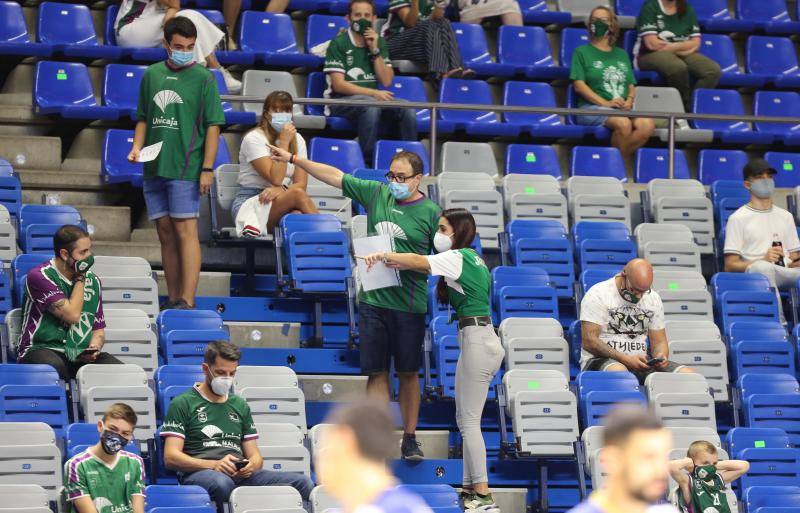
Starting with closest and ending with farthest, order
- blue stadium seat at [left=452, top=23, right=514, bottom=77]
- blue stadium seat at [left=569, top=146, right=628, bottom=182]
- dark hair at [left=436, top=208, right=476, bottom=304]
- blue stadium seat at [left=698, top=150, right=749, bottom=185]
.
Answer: dark hair at [left=436, top=208, right=476, bottom=304]
blue stadium seat at [left=569, top=146, right=628, bottom=182]
blue stadium seat at [left=698, top=150, right=749, bottom=185]
blue stadium seat at [left=452, top=23, right=514, bottom=77]

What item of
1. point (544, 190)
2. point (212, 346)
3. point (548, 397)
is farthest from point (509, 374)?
point (544, 190)

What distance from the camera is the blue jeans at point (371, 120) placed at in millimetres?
11727

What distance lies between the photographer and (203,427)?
8.18m

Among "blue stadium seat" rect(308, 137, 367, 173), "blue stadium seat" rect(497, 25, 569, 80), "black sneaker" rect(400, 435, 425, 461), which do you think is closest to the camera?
"black sneaker" rect(400, 435, 425, 461)

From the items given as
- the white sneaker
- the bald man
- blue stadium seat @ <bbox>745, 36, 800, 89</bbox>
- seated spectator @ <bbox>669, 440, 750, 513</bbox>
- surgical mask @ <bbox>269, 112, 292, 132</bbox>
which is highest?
blue stadium seat @ <bbox>745, 36, 800, 89</bbox>

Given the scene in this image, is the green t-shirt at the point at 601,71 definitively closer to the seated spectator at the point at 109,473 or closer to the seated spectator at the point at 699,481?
the seated spectator at the point at 699,481

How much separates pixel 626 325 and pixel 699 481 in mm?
1487

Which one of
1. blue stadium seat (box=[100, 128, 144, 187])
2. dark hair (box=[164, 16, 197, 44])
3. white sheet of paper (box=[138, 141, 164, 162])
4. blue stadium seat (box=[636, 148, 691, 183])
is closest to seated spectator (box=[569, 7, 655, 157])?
blue stadium seat (box=[636, 148, 691, 183])

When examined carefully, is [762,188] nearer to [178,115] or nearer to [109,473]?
[178,115]

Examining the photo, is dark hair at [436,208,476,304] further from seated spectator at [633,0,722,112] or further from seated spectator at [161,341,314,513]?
seated spectator at [633,0,722,112]

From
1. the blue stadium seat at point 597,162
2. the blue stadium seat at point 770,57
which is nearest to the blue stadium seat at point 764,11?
the blue stadium seat at point 770,57

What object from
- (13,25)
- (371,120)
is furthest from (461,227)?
(13,25)

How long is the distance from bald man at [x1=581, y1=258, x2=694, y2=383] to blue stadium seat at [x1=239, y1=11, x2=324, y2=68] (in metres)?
3.77

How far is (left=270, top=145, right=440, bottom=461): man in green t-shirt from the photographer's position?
344 inches
